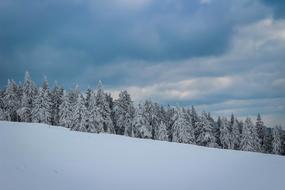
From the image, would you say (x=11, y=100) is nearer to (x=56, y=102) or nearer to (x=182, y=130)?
(x=56, y=102)

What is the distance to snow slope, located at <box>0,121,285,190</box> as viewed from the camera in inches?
704

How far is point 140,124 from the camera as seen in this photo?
83500mm

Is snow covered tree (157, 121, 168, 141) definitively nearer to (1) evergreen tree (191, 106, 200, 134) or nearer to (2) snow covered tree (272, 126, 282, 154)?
(1) evergreen tree (191, 106, 200, 134)

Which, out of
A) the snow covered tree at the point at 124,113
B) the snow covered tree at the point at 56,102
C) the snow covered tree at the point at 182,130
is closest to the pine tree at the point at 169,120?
the snow covered tree at the point at 182,130

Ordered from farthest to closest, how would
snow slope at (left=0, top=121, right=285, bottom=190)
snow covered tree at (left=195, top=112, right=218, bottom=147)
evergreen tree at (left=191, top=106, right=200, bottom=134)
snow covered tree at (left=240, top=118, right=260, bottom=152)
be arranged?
evergreen tree at (left=191, top=106, right=200, bottom=134)
snow covered tree at (left=240, top=118, right=260, bottom=152)
snow covered tree at (left=195, top=112, right=218, bottom=147)
snow slope at (left=0, top=121, right=285, bottom=190)

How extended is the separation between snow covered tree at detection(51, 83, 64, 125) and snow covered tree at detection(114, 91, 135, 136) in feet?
48.8

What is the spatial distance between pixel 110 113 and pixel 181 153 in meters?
57.9

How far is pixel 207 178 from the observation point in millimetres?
23719

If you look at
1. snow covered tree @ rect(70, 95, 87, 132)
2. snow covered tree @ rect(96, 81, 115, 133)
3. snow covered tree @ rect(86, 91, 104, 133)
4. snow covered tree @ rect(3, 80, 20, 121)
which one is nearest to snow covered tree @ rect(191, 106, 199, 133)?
snow covered tree @ rect(96, 81, 115, 133)

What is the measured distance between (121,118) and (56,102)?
62.9 feet

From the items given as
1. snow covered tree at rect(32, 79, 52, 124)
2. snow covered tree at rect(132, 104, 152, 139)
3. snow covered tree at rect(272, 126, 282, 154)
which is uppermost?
snow covered tree at rect(32, 79, 52, 124)

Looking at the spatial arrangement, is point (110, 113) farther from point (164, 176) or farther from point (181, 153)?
point (164, 176)

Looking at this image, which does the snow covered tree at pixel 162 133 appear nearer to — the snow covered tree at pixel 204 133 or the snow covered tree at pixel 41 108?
the snow covered tree at pixel 204 133

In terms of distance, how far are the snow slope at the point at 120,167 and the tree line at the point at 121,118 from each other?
4539cm
